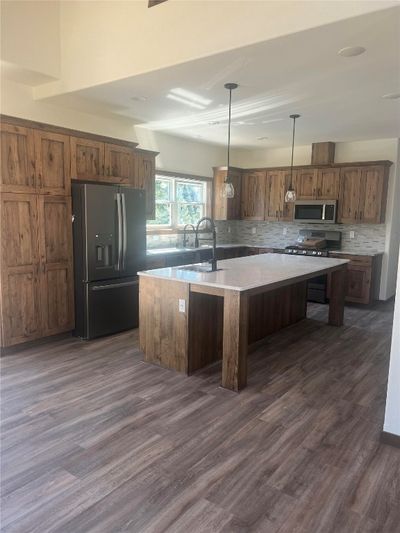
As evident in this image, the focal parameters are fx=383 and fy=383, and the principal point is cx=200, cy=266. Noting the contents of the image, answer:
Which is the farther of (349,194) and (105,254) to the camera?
(349,194)

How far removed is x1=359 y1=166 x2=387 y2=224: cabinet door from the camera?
5.99 meters

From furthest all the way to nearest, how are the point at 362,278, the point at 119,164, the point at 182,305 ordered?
1. the point at 362,278
2. the point at 119,164
3. the point at 182,305

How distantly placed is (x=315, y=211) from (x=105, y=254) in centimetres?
382

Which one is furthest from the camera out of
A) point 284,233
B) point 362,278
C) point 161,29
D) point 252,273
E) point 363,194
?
point 284,233

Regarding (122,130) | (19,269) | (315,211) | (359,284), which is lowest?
(359,284)

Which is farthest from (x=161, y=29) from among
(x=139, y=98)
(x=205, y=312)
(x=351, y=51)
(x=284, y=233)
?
(x=284, y=233)

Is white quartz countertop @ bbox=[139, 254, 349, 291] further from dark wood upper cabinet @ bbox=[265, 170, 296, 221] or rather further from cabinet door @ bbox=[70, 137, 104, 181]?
dark wood upper cabinet @ bbox=[265, 170, 296, 221]

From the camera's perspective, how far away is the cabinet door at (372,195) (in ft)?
19.7

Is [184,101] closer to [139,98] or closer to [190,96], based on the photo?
[190,96]

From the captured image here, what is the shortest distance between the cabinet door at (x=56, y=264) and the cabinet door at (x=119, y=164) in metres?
0.71

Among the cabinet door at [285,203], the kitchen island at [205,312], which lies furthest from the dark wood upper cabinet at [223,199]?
the kitchen island at [205,312]

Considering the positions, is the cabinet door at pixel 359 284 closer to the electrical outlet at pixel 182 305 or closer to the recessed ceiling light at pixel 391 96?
the recessed ceiling light at pixel 391 96

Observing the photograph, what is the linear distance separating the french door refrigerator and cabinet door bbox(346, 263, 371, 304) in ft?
11.4

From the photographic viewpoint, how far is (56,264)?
168 inches
